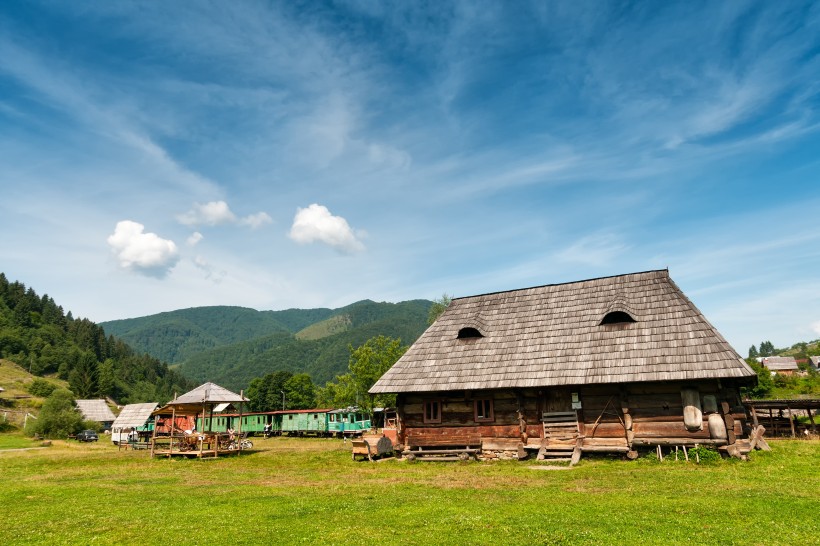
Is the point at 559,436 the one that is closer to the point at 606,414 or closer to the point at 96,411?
the point at 606,414

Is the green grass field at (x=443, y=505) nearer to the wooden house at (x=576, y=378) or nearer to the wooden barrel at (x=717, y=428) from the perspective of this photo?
the wooden barrel at (x=717, y=428)

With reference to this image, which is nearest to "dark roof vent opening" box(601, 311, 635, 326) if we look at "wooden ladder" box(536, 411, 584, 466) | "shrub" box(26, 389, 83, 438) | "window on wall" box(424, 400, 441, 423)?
"wooden ladder" box(536, 411, 584, 466)

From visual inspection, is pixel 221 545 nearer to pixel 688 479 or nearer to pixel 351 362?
pixel 688 479

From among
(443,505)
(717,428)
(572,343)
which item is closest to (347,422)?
(572,343)

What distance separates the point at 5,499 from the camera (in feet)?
47.4

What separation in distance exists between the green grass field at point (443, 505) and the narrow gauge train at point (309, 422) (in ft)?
94.6

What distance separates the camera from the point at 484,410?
21.7 meters

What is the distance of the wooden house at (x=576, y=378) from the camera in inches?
712

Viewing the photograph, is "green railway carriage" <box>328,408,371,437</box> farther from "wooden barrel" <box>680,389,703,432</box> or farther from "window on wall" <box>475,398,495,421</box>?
"wooden barrel" <box>680,389,703,432</box>

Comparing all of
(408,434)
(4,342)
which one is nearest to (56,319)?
(4,342)

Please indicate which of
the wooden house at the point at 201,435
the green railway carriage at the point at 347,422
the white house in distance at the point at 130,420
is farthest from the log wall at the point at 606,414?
the white house in distance at the point at 130,420

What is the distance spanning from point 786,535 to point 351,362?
47408mm

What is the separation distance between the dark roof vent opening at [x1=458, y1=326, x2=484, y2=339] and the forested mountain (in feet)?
351

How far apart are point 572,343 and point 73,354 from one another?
5271 inches
